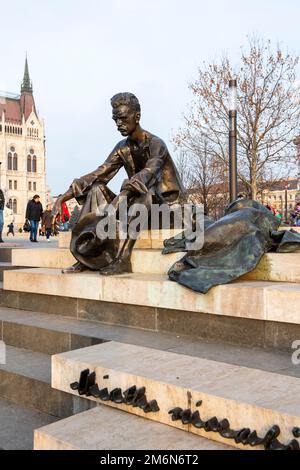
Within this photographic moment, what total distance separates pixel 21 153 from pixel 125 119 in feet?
380

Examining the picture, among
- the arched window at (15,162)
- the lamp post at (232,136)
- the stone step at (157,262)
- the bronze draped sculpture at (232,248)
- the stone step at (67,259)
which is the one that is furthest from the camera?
the arched window at (15,162)

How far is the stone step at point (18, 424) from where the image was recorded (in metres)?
2.94

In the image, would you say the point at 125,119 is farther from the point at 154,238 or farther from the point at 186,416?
the point at 186,416

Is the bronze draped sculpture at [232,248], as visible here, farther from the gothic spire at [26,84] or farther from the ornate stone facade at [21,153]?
the gothic spire at [26,84]

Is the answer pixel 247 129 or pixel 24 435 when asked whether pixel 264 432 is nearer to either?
pixel 24 435

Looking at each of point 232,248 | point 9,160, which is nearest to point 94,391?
point 232,248

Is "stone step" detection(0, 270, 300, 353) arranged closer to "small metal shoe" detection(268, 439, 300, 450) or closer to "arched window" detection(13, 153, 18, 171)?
"small metal shoe" detection(268, 439, 300, 450)

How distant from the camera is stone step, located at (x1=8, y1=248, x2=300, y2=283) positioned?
13.8 ft

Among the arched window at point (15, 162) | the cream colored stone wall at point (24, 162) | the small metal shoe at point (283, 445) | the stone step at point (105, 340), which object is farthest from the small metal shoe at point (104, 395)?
the arched window at point (15, 162)

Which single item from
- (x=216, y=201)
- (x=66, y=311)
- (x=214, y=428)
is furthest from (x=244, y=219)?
(x=216, y=201)

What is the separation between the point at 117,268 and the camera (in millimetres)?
4914

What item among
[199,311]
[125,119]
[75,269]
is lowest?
[199,311]

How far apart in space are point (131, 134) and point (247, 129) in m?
17.9

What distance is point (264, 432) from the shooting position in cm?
221
